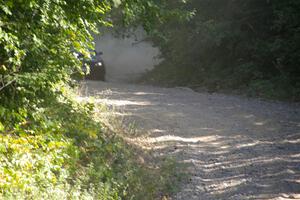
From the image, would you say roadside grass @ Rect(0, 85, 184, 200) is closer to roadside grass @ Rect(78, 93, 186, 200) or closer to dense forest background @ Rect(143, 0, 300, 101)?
roadside grass @ Rect(78, 93, 186, 200)

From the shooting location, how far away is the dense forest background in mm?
19422

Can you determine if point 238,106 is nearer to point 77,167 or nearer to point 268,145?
point 268,145

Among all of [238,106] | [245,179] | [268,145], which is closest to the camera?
[245,179]

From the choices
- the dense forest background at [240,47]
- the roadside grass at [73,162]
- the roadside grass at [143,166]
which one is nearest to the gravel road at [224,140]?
the roadside grass at [143,166]

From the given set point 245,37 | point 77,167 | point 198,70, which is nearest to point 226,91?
point 245,37

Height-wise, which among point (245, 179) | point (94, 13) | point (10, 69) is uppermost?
point (94, 13)

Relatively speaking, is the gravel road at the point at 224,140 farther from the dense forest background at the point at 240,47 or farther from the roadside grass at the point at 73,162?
the dense forest background at the point at 240,47

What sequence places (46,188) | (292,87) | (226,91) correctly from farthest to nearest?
(226,91) → (292,87) → (46,188)

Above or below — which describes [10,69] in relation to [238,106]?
above

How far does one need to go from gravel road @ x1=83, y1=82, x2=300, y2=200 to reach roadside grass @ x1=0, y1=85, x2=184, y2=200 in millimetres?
647

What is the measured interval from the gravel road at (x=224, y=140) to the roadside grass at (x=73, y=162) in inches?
25.5

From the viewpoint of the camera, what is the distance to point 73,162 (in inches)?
295

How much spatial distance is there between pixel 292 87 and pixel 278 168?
33.1ft

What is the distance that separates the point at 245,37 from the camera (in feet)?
73.0
